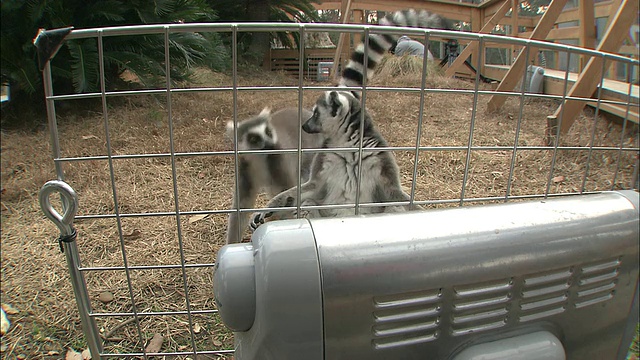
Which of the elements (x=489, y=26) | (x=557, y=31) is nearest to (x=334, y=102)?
(x=557, y=31)

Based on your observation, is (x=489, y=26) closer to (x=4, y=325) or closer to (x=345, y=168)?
(x=345, y=168)

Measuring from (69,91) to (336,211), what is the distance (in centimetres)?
339

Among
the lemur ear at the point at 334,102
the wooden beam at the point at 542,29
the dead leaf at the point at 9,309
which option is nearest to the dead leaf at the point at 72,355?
the dead leaf at the point at 9,309

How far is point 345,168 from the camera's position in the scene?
1.84m

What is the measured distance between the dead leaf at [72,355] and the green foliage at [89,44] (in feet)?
8.11

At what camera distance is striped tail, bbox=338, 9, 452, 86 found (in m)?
1.91

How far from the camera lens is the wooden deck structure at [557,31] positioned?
7.68 ft

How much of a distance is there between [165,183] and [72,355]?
3.95ft

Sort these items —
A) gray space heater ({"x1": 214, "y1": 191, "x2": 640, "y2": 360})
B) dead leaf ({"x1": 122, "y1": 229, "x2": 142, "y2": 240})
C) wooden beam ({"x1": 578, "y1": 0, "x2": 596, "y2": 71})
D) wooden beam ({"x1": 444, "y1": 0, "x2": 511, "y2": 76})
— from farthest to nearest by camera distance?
wooden beam ({"x1": 444, "y1": 0, "x2": 511, "y2": 76}), wooden beam ({"x1": 578, "y1": 0, "x2": 596, "y2": 71}), dead leaf ({"x1": 122, "y1": 229, "x2": 142, "y2": 240}), gray space heater ({"x1": 214, "y1": 191, "x2": 640, "y2": 360})

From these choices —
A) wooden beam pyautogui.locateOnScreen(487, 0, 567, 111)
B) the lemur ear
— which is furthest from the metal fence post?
wooden beam pyautogui.locateOnScreen(487, 0, 567, 111)

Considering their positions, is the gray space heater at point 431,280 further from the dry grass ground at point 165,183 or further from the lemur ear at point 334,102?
the lemur ear at point 334,102

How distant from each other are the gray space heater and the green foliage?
3.19m

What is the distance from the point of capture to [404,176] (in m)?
2.40

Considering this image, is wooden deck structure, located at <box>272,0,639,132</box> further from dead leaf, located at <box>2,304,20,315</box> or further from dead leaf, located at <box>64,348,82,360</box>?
dead leaf, located at <box>2,304,20,315</box>
